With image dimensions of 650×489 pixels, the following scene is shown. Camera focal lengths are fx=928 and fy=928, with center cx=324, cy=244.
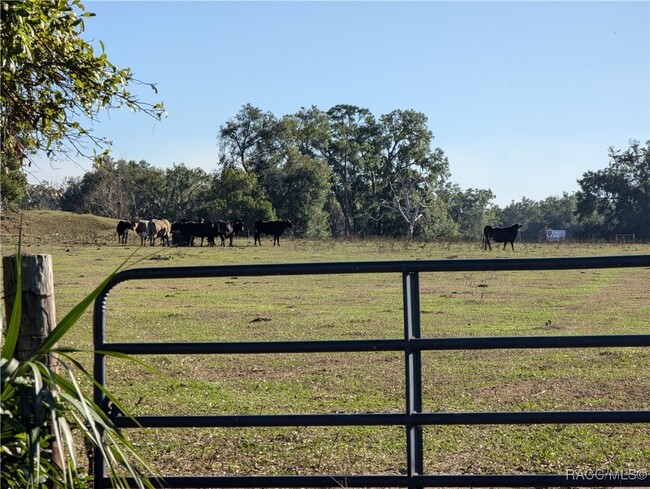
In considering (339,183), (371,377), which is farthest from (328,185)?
(371,377)

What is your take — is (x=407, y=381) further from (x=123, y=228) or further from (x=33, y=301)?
(x=123, y=228)

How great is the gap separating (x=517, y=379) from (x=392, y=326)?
4929mm

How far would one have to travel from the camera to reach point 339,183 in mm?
89438

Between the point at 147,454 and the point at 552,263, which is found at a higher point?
the point at 552,263

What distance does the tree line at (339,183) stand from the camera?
7912 centimetres

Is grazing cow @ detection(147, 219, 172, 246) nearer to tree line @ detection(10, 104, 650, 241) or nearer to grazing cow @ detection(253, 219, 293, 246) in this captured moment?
grazing cow @ detection(253, 219, 293, 246)

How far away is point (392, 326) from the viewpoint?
1448 centimetres

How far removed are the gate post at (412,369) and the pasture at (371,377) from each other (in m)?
1.59

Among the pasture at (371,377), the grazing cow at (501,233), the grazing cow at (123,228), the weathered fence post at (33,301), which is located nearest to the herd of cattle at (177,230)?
the grazing cow at (123,228)

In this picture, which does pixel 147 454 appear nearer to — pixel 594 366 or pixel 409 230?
pixel 594 366

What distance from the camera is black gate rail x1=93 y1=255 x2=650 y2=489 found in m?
4.48

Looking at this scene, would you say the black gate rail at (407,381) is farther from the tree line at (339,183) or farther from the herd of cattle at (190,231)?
the tree line at (339,183)

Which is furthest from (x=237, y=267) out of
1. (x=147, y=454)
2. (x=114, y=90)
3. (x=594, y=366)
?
(x=594, y=366)

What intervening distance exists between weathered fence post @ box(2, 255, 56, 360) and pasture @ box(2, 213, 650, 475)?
62.8 inches
